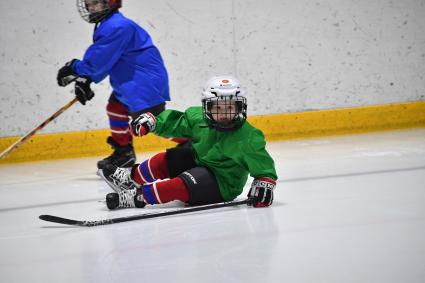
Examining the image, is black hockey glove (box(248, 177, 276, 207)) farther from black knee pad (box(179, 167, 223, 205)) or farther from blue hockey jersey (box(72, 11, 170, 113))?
blue hockey jersey (box(72, 11, 170, 113))

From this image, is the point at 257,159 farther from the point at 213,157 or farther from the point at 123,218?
the point at 123,218

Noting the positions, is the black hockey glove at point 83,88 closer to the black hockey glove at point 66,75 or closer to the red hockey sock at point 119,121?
the black hockey glove at point 66,75

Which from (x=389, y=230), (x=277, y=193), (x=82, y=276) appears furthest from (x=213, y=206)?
(x=82, y=276)

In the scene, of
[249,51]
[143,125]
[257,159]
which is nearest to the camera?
[257,159]

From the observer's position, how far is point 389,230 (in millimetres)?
2375

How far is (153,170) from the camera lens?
321cm

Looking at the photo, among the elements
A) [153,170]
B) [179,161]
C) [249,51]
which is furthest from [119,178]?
[249,51]

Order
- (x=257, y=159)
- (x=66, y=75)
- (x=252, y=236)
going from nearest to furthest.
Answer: (x=252, y=236) → (x=257, y=159) → (x=66, y=75)

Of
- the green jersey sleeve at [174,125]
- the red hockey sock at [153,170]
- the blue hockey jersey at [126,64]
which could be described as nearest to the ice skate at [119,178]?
the red hockey sock at [153,170]

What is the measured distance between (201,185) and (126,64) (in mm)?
1322

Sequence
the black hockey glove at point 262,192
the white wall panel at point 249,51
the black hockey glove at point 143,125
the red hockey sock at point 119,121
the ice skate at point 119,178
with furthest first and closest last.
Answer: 1. the white wall panel at point 249,51
2. the red hockey sock at point 119,121
3. the ice skate at point 119,178
4. the black hockey glove at point 143,125
5. the black hockey glove at point 262,192

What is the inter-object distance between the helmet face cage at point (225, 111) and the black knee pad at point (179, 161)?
0.29 metres

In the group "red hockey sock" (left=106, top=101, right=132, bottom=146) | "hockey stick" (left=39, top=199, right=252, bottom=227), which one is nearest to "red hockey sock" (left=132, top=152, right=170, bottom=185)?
"hockey stick" (left=39, top=199, right=252, bottom=227)

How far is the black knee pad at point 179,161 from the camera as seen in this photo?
10.4 ft
